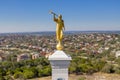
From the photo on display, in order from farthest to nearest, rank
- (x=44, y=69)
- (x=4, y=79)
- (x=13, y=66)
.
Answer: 1. (x=13, y=66)
2. (x=44, y=69)
3. (x=4, y=79)

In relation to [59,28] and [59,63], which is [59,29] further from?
[59,63]

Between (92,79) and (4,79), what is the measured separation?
14.2 metres

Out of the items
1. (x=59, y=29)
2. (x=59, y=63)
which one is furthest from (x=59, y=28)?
(x=59, y=63)

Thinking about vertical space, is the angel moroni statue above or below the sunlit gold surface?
below

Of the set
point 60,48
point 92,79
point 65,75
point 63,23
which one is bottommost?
point 92,79

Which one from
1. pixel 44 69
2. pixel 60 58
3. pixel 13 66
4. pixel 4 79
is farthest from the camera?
pixel 13 66

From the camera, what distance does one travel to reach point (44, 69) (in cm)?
5497

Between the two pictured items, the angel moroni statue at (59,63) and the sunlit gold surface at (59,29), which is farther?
the sunlit gold surface at (59,29)

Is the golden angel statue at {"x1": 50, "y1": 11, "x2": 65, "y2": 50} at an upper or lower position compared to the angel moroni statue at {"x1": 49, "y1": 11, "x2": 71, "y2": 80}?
upper

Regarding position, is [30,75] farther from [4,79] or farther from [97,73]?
[97,73]

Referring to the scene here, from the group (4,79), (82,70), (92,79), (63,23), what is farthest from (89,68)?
(63,23)

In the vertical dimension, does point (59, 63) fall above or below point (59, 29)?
below

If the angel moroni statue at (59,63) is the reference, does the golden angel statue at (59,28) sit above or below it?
above

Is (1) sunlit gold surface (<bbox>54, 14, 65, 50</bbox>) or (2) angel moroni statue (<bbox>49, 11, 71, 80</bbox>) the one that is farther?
(1) sunlit gold surface (<bbox>54, 14, 65, 50</bbox>)
